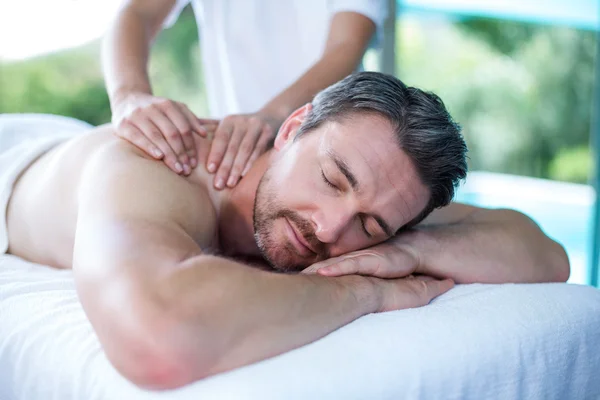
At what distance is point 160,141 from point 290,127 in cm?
33

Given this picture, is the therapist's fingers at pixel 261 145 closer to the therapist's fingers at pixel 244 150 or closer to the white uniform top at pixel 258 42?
the therapist's fingers at pixel 244 150

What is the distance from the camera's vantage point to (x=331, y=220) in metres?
1.39

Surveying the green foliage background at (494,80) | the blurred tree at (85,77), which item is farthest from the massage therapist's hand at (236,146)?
the blurred tree at (85,77)

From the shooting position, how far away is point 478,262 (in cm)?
158

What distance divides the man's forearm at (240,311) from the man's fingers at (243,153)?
1.58 feet

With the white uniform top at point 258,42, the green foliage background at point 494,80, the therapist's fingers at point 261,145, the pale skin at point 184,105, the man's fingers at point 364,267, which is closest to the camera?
the man's fingers at point 364,267

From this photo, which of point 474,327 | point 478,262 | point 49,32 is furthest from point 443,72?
point 474,327

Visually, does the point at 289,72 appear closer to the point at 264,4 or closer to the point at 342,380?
the point at 264,4

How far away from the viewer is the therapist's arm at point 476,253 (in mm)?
1492

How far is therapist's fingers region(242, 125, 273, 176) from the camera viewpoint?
1.66 m

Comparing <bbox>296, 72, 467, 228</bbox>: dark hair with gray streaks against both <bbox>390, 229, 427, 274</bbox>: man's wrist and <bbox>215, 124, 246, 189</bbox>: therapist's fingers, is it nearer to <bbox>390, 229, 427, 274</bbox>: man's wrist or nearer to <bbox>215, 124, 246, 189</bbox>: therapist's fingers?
<bbox>390, 229, 427, 274</bbox>: man's wrist

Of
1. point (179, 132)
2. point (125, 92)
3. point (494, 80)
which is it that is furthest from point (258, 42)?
point (494, 80)

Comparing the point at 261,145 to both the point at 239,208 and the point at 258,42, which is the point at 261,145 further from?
the point at 258,42

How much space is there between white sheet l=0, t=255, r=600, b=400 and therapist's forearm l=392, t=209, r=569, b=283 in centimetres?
10
